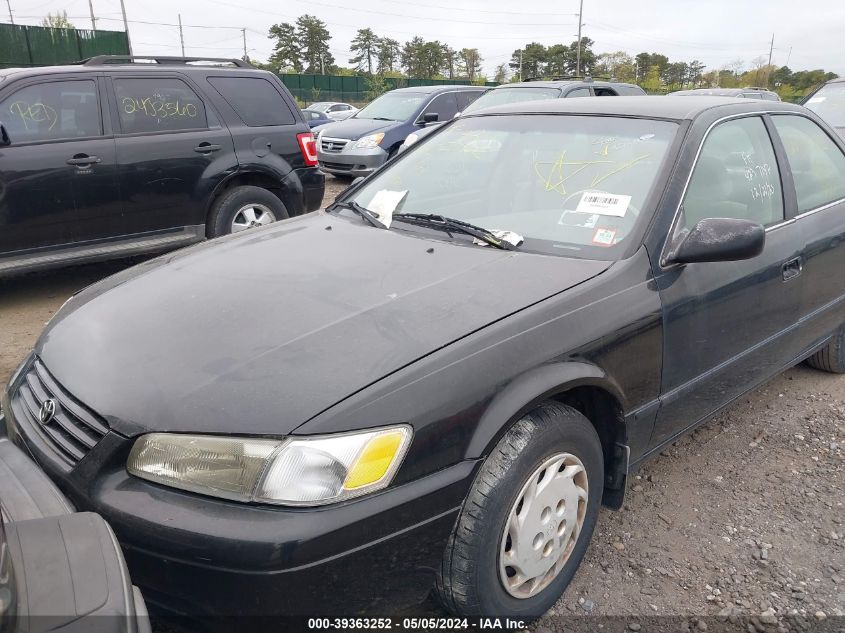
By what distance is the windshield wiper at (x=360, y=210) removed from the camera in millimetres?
2963

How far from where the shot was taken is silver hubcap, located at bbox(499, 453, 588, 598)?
2.03m

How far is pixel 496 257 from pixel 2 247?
4.14 metres

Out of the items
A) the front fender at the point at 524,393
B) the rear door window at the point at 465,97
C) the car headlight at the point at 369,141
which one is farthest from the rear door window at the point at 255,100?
the rear door window at the point at 465,97

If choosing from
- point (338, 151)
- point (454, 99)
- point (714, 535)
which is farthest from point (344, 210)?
point (454, 99)

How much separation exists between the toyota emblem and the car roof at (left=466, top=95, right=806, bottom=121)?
2361 mm

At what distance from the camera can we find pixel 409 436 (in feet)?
5.70

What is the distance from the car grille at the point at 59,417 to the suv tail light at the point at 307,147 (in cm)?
462

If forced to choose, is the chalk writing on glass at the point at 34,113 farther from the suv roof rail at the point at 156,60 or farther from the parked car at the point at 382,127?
the parked car at the point at 382,127

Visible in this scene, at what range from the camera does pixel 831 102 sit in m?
10.1

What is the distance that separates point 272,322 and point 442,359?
57cm

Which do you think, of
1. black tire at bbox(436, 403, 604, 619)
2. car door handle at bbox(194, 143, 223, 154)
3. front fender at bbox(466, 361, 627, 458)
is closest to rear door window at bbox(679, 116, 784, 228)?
front fender at bbox(466, 361, 627, 458)

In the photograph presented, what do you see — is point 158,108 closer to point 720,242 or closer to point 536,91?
point 720,242

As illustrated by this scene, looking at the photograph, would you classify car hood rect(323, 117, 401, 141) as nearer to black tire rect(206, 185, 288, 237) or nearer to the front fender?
black tire rect(206, 185, 288, 237)

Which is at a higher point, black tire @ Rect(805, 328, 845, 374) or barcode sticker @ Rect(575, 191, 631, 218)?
barcode sticker @ Rect(575, 191, 631, 218)
